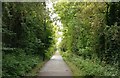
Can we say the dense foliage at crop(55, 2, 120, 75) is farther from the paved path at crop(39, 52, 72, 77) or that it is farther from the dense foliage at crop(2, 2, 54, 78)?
the dense foliage at crop(2, 2, 54, 78)

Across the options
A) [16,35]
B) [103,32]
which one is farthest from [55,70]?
[103,32]

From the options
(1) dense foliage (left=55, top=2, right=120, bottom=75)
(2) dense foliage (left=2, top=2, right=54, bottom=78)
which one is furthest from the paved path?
(1) dense foliage (left=55, top=2, right=120, bottom=75)

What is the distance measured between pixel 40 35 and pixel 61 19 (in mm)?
9931

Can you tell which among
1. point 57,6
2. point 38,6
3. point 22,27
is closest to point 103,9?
point 38,6

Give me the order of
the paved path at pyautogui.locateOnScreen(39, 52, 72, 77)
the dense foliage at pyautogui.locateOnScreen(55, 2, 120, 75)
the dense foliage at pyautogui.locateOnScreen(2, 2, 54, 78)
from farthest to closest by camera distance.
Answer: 1. the paved path at pyautogui.locateOnScreen(39, 52, 72, 77)
2. the dense foliage at pyautogui.locateOnScreen(55, 2, 120, 75)
3. the dense foliage at pyautogui.locateOnScreen(2, 2, 54, 78)

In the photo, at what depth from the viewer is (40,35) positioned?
85.8 feet

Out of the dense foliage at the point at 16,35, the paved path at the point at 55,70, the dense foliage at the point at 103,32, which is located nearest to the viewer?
the dense foliage at the point at 16,35

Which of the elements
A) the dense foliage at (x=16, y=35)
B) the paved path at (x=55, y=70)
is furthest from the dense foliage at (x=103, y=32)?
the dense foliage at (x=16, y=35)

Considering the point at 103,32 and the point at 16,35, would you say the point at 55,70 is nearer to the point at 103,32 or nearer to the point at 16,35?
the point at 16,35

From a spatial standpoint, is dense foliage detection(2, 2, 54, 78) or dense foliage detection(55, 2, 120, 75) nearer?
dense foliage detection(2, 2, 54, 78)

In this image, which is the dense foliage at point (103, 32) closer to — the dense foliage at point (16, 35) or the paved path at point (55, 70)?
the paved path at point (55, 70)

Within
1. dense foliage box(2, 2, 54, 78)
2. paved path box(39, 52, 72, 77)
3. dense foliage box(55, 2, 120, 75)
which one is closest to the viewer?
dense foliage box(2, 2, 54, 78)

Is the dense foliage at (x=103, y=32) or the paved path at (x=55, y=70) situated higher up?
the dense foliage at (x=103, y=32)

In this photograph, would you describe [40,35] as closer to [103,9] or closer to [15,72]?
[103,9]
